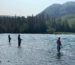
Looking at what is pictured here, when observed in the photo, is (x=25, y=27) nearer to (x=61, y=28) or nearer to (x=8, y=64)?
(x=61, y=28)

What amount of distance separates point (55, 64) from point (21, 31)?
17053 cm

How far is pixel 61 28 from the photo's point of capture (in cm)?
19225

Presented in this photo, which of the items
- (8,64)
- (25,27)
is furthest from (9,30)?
(8,64)

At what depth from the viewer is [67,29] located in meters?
191

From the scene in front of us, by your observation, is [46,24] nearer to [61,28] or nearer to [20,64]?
[61,28]

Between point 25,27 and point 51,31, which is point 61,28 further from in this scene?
point 25,27

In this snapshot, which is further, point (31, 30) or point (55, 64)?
point (31, 30)

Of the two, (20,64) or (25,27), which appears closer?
(20,64)

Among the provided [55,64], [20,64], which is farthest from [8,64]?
[55,64]

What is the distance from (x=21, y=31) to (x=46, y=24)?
114ft

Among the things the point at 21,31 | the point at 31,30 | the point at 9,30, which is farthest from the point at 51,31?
the point at 9,30

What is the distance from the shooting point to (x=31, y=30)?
593 ft

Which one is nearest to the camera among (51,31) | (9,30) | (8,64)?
(8,64)

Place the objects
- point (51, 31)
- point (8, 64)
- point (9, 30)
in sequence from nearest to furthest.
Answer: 1. point (8, 64)
2. point (51, 31)
3. point (9, 30)
